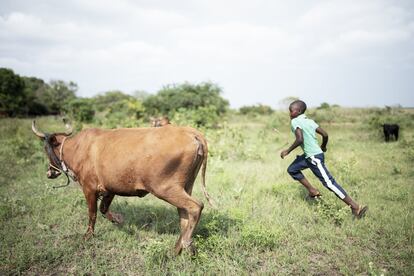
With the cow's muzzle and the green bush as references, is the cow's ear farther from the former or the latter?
the green bush

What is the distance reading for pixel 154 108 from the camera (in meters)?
28.4

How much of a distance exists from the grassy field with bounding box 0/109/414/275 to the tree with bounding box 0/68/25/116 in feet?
115

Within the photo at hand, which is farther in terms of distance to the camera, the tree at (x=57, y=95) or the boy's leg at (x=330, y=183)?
the tree at (x=57, y=95)

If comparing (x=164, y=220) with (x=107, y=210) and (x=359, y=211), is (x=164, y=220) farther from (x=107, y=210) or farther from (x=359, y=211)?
(x=359, y=211)

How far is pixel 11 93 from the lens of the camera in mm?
38281

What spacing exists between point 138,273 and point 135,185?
3.56 ft

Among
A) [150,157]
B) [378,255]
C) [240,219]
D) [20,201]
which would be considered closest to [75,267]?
[150,157]

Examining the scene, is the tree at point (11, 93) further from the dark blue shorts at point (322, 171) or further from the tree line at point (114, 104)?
the dark blue shorts at point (322, 171)

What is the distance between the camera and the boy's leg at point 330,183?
477cm

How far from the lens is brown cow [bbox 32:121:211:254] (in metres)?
3.87

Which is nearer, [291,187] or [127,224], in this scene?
[127,224]

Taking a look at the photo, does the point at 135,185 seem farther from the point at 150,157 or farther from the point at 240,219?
the point at 240,219

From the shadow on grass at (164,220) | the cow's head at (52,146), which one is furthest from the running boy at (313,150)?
the cow's head at (52,146)

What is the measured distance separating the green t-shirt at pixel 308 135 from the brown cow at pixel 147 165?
1.84 metres
